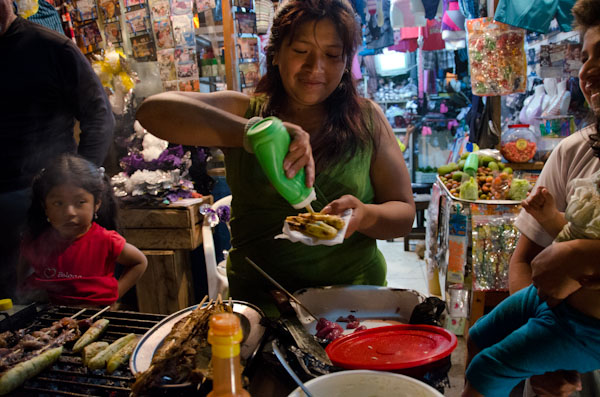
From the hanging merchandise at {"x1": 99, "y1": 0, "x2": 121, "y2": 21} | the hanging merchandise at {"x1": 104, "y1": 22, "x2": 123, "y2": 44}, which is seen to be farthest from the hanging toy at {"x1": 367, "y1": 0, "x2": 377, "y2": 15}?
the hanging merchandise at {"x1": 104, "y1": 22, "x2": 123, "y2": 44}

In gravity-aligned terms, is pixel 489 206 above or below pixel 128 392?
below

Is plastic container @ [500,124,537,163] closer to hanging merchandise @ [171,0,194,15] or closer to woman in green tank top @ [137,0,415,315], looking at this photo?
woman in green tank top @ [137,0,415,315]

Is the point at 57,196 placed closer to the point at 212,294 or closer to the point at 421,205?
the point at 212,294

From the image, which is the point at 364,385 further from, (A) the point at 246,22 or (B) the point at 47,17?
(A) the point at 246,22

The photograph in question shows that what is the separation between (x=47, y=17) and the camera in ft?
3.54

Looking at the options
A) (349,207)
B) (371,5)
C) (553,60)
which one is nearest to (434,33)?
(371,5)

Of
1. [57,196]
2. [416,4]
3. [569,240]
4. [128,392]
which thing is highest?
[416,4]

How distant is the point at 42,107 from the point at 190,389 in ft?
2.44

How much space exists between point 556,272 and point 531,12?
2.75 metres

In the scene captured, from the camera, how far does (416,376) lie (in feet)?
2.45

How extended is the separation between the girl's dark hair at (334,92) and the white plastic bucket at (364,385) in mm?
651

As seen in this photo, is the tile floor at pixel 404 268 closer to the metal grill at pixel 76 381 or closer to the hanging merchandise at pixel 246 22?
the hanging merchandise at pixel 246 22

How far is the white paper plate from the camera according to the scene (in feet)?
2.63

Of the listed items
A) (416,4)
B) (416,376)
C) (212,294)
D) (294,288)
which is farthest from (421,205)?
(416,376)
